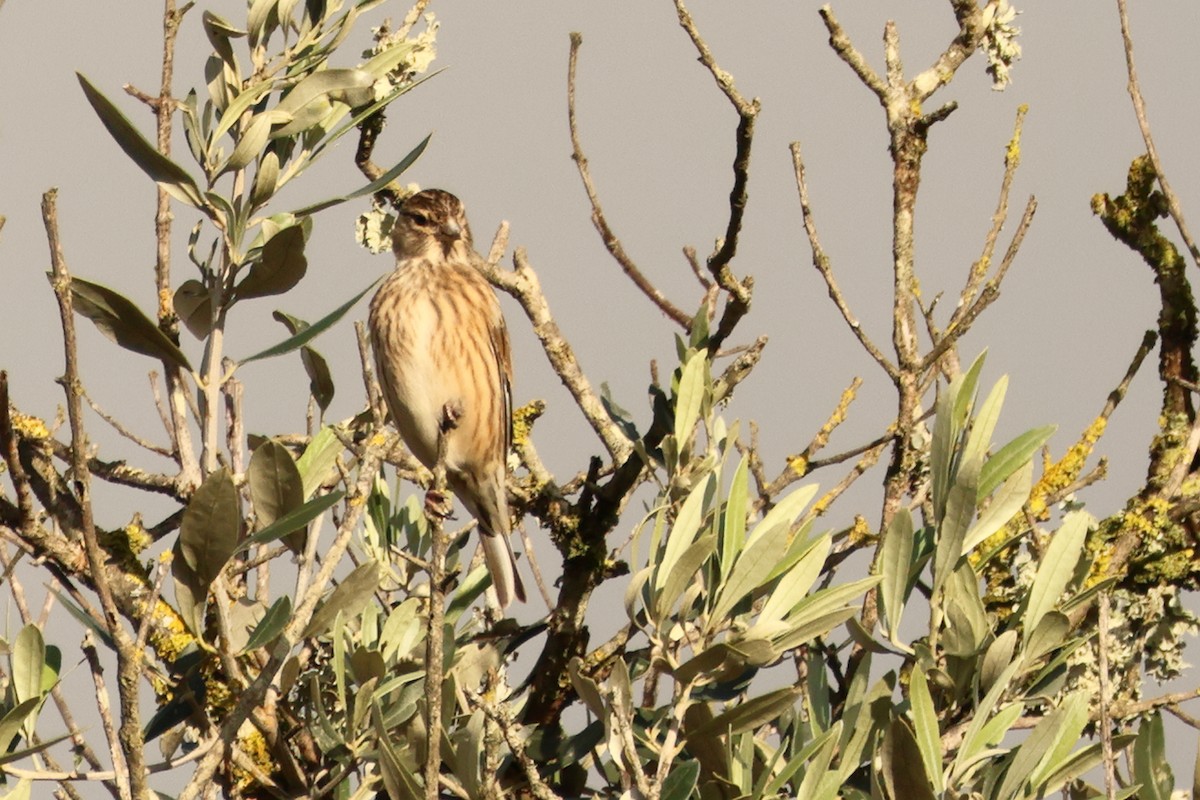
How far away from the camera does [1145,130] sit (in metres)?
3.91

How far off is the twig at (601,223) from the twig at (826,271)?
0.40 metres

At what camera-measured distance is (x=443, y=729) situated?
2.94 m

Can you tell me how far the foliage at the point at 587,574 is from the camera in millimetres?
2697

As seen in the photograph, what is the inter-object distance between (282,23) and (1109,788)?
6.86 ft

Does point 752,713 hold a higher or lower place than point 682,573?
lower

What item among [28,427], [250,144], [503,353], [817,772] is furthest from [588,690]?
[503,353]

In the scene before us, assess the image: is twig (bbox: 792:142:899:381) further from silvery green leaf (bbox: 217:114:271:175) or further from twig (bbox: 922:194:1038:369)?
silvery green leaf (bbox: 217:114:271:175)

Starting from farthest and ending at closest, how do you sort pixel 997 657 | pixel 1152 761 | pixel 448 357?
pixel 448 357
pixel 1152 761
pixel 997 657

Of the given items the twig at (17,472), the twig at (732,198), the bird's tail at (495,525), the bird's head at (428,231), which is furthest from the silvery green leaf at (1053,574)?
the bird's head at (428,231)

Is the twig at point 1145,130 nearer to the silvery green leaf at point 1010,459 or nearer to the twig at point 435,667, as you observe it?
the silvery green leaf at point 1010,459

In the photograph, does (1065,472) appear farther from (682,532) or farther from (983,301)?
(682,532)

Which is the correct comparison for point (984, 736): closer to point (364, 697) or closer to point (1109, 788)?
point (1109, 788)

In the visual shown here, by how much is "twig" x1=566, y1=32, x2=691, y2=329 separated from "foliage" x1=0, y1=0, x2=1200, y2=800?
0.01 meters

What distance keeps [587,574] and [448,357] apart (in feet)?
5.72
